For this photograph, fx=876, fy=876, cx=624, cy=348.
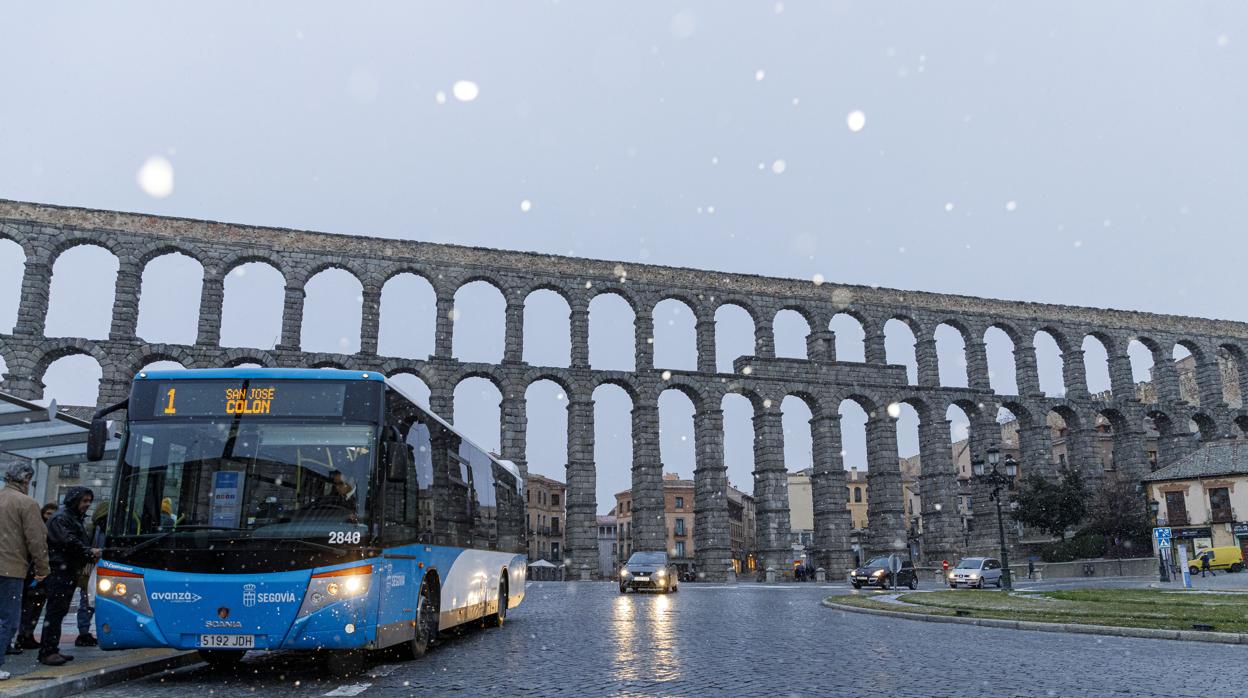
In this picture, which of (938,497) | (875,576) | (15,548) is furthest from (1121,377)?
(15,548)

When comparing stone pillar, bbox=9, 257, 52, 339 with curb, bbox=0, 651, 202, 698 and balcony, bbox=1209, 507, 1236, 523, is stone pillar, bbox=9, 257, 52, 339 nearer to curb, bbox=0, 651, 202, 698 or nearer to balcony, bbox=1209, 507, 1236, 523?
curb, bbox=0, 651, 202, 698

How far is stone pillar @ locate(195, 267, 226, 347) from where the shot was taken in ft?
123

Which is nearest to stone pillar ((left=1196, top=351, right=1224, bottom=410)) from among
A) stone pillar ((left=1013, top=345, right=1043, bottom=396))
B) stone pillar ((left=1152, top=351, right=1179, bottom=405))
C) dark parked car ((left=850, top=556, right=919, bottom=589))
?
stone pillar ((left=1152, top=351, right=1179, bottom=405))

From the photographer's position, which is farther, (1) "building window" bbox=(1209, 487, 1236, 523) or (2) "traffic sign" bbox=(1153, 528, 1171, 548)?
(1) "building window" bbox=(1209, 487, 1236, 523)

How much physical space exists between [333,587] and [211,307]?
33.8 metres

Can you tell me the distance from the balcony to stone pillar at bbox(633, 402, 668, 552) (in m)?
28.9

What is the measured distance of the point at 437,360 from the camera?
1561 inches

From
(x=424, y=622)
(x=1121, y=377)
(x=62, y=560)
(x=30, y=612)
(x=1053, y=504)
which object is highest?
(x=1121, y=377)

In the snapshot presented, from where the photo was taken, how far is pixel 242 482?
26.7 feet

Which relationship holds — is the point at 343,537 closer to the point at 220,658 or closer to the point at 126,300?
the point at 220,658

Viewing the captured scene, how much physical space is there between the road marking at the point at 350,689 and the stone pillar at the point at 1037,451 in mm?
45698

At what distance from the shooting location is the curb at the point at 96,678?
7020 mm

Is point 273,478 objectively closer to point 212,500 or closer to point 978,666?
point 212,500

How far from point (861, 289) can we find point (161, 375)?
42.6 meters
